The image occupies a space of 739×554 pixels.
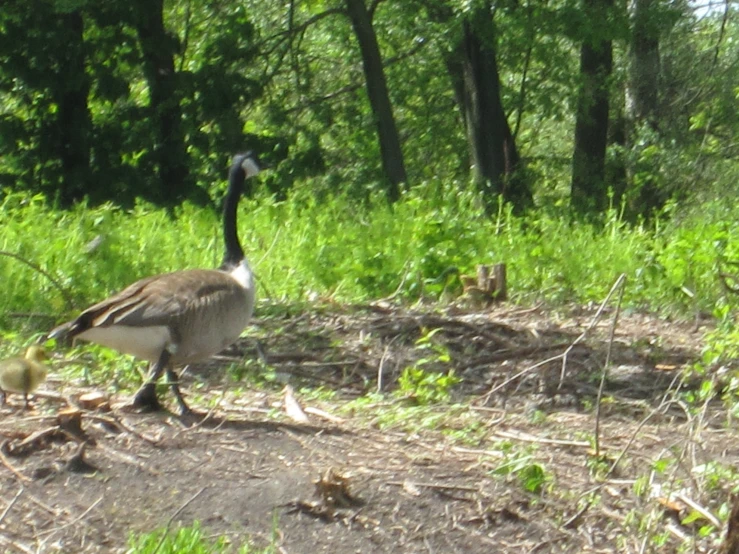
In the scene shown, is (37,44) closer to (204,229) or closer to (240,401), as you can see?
(204,229)

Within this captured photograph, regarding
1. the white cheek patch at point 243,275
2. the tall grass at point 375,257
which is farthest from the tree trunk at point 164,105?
the white cheek patch at point 243,275

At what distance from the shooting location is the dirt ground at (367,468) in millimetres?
4375

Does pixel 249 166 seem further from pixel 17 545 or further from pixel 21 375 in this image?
pixel 17 545

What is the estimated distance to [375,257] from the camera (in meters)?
9.66

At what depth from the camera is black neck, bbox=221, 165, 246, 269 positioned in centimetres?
678

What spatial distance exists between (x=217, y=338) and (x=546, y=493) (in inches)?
76.5

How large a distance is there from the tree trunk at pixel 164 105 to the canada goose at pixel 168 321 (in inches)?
526

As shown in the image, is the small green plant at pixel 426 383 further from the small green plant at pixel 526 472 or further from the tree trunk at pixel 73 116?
the tree trunk at pixel 73 116

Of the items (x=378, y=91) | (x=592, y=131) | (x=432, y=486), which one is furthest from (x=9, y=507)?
(x=592, y=131)

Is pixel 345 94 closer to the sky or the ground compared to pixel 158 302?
closer to the sky

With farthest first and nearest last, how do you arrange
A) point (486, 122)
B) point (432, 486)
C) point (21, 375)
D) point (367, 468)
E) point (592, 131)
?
point (592, 131)
point (486, 122)
point (21, 375)
point (367, 468)
point (432, 486)

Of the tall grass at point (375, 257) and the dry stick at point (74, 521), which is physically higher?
the tall grass at point (375, 257)

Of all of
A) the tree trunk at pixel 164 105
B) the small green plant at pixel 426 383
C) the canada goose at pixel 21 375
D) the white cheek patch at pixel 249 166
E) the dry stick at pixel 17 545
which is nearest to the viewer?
the dry stick at pixel 17 545

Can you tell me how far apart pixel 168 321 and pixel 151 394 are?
0.35 metres
